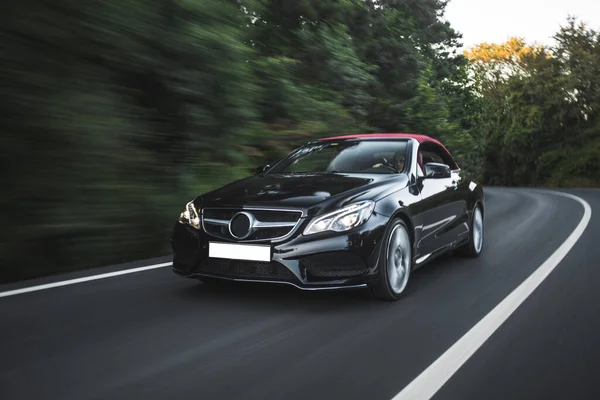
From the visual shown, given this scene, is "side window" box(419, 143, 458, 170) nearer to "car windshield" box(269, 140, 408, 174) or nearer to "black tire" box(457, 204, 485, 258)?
"car windshield" box(269, 140, 408, 174)

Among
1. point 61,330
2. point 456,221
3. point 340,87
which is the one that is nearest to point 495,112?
point 340,87

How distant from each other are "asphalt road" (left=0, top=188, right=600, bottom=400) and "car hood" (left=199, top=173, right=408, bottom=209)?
796 millimetres

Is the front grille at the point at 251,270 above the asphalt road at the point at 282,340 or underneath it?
above

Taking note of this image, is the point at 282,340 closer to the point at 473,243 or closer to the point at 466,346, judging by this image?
the point at 466,346

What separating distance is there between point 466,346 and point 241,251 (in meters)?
1.76

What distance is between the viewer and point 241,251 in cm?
525

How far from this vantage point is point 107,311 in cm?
526

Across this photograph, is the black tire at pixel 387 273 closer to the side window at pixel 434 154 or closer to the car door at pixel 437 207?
the car door at pixel 437 207

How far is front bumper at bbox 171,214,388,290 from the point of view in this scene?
17.0ft

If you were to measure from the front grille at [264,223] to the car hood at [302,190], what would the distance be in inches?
2.3

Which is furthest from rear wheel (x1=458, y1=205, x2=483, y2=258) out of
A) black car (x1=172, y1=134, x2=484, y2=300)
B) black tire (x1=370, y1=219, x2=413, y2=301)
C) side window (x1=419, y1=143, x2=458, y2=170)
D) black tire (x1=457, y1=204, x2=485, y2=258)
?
black tire (x1=370, y1=219, x2=413, y2=301)

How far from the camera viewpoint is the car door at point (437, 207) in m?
6.46

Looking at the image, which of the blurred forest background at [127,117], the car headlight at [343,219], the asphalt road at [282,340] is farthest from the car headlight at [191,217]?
the blurred forest background at [127,117]

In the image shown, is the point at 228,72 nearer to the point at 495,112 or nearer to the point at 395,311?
the point at 395,311
